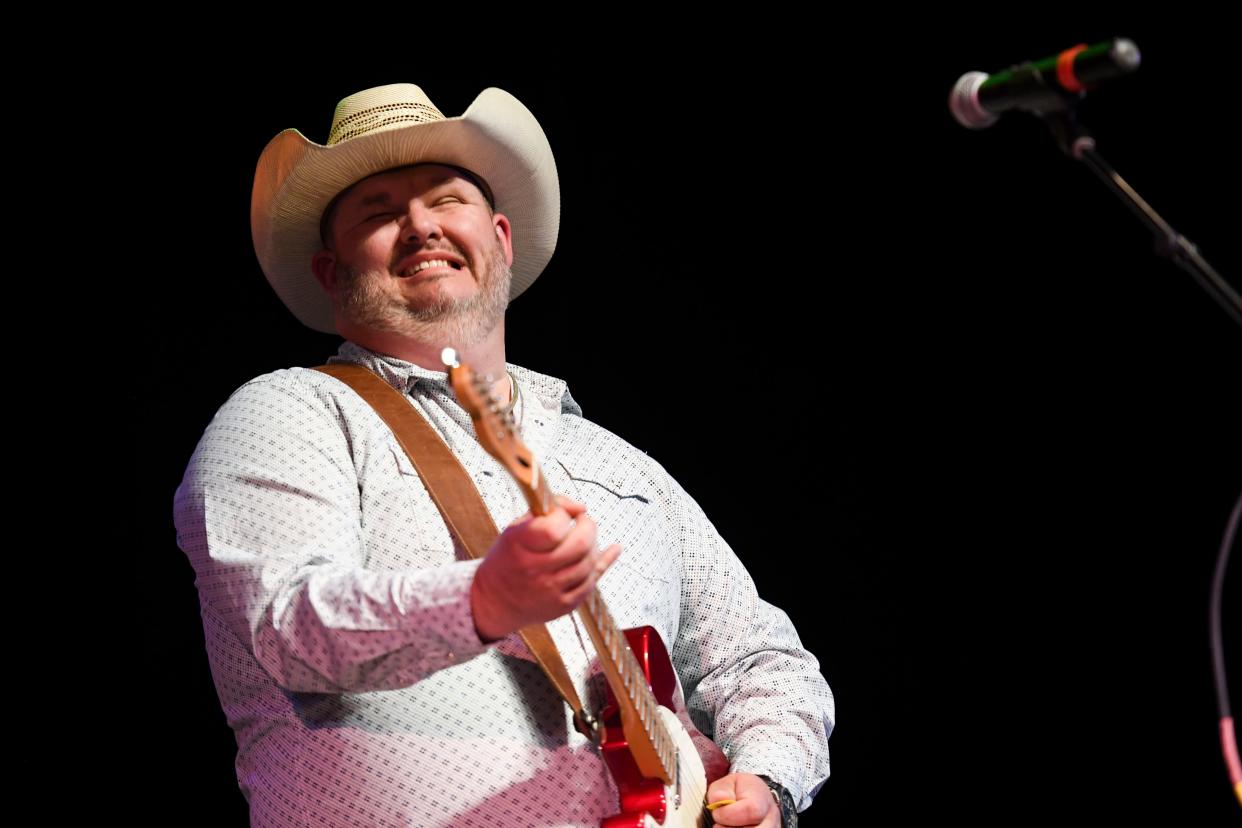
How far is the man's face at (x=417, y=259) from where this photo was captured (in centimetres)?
252

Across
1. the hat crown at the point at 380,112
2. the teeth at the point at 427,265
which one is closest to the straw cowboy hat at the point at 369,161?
the hat crown at the point at 380,112

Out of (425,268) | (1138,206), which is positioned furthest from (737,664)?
(1138,206)

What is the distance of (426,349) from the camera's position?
100.0 inches

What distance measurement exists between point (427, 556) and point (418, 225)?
76 cm

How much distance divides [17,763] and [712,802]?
1.36m

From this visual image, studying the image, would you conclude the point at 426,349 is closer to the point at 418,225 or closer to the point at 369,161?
the point at 418,225

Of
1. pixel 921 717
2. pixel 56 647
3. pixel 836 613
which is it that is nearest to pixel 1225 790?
pixel 921 717

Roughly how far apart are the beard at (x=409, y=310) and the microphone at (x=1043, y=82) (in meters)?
1.17

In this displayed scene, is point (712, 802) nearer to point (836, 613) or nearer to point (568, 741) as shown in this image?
point (568, 741)

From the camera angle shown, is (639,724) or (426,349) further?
(426,349)

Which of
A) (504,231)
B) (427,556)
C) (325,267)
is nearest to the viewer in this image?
(427,556)

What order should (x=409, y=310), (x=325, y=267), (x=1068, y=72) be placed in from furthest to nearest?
(x=325, y=267)
(x=409, y=310)
(x=1068, y=72)

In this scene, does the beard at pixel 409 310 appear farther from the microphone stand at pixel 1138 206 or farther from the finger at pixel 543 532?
the microphone stand at pixel 1138 206

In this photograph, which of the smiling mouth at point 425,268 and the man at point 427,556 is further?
the smiling mouth at point 425,268
